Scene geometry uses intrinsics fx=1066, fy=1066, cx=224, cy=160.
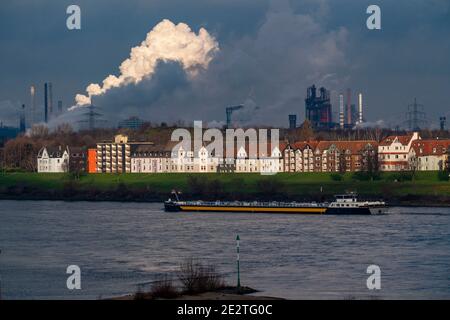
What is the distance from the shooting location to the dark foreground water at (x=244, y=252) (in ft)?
61.5

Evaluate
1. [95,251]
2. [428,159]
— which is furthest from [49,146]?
[95,251]

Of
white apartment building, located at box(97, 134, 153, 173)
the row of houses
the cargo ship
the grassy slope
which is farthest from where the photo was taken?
white apartment building, located at box(97, 134, 153, 173)

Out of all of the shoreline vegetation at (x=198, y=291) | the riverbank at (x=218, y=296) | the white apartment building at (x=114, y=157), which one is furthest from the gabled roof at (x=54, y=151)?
the riverbank at (x=218, y=296)

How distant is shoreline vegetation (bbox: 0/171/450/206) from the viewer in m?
48.2

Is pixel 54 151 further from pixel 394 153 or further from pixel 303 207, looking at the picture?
pixel 303 207

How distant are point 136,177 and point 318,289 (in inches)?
1763

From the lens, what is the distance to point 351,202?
4138cm

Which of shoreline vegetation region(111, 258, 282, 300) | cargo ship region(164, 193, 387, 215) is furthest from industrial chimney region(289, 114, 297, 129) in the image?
shoreline vegetation region(111, 258, 282, 300)

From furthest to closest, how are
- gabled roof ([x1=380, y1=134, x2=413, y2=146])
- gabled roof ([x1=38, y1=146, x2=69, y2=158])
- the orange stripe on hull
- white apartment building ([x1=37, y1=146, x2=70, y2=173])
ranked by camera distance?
gabled roof ([x1=38, y1=146, x2=69, y2=158])
white apartment building ([x1=37, y1=146, x2=70, y2=173])
gabled roof ([x1=380, y1=134, x2=413, y2=146])
the orange stripe on hull

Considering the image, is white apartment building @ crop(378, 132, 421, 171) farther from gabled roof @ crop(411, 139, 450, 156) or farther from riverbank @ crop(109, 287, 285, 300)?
riverbank @ crop(109, 287, 285, 300)

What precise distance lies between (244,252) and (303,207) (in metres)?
18.0

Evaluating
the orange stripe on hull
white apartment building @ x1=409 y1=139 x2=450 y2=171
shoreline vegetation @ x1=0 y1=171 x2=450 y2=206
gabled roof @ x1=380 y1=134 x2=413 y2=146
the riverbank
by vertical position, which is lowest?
the riverbank

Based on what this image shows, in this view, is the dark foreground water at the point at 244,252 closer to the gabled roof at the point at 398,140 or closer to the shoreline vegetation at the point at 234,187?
the shoreline vegetation at the point at 234,187

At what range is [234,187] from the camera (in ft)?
180
